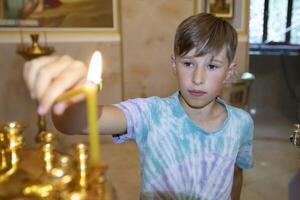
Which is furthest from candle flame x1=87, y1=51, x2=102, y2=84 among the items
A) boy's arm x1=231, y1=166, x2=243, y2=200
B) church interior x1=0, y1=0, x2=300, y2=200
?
church interior x1=0, y1=0, x2=300, y2=200

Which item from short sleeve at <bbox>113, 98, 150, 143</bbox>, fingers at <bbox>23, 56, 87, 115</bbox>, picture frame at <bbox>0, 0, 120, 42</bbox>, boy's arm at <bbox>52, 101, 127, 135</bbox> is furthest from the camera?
picture frame at <bbox>0, 0, 120, 42</bbox>

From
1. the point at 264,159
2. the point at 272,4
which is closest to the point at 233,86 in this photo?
the point at 264,159

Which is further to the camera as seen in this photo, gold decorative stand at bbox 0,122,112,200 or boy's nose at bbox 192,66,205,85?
boy's nose at bbox 192,66,205,85

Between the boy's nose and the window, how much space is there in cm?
428

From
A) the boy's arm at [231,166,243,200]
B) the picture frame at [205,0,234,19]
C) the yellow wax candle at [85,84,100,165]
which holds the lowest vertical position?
the boy's arm at [231,166,243,200]

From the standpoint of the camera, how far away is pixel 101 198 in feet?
1.88

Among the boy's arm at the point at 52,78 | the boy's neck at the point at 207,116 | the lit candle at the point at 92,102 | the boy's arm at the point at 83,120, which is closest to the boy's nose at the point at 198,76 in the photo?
the boy's neck at the point at 207,116

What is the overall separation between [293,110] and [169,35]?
2.58 m

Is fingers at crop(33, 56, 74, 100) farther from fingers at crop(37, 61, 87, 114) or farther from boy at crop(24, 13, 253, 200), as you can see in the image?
boy at crop(24, 13, 253, 200)

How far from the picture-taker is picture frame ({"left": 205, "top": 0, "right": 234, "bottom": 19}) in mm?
3787

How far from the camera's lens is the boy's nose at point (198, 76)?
1.08 m

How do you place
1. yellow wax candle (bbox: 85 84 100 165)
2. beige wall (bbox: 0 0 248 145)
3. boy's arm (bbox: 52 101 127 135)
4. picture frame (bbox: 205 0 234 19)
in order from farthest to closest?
picture frame (bbox: 205 0 234 19) < beige wall (bbox: 0 0 248 145) < boy's arm (bbox: 52 101 127 135) < yellow wax candle (bbox: 85 84 100 165)

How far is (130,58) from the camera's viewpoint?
3.68m

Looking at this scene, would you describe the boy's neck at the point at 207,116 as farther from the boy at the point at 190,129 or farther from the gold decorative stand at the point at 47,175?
the gold decorative stand at the point at 47,175
